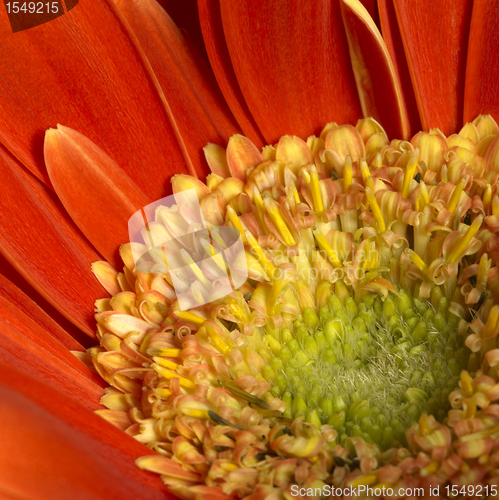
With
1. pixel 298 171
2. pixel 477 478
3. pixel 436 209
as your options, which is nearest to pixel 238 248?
pixel 298 171

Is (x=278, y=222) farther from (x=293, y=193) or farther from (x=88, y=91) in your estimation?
(x=88, y=91)

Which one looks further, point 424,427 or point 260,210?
point 260,210

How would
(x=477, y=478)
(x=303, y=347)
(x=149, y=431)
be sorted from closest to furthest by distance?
(x=477, y=478) → (x=149, y=431) → (x=303, y=347)

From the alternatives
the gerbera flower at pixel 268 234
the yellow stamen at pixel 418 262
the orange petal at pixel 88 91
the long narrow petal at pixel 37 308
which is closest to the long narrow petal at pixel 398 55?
the gerbera flower at pixel 268 234

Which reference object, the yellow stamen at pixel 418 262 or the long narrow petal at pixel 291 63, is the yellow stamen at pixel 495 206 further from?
the long narrow petal at pixel 291 63

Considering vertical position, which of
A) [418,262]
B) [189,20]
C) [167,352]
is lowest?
[167,352]

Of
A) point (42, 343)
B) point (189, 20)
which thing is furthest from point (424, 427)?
point (189, 20)

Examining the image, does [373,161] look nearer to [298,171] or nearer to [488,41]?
[298,171]
